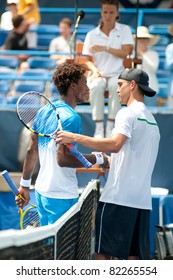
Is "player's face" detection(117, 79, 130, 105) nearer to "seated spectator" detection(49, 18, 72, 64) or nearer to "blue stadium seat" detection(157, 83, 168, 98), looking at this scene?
"blue stadium seat" detection(157, 83, 168, 98)

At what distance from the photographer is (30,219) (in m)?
6.71

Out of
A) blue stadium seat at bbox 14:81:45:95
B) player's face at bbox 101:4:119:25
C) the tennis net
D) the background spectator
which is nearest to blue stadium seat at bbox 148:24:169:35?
the background spectator

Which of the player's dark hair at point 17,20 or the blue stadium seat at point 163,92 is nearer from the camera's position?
the blue stadium seat at point 163,92

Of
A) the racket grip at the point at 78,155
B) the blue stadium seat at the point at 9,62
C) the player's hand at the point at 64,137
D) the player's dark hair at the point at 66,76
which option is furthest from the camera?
the blue stadium seat at the point at 9,62

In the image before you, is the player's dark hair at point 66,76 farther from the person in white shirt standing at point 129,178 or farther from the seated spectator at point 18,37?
the seated spectator at point 18,37

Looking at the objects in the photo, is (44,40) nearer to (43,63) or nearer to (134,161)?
(43,63)

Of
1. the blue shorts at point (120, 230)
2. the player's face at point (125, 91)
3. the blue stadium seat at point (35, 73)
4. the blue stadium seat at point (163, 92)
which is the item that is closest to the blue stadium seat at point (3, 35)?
the blue stadium seat at point (35, 73)

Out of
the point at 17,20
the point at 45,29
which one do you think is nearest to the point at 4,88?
the point at 17,20

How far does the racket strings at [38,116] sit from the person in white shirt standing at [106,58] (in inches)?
112

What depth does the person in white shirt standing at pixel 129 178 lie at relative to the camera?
20.6ft

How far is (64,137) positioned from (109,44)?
3.98 metres

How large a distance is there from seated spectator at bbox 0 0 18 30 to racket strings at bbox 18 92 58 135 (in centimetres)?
761
